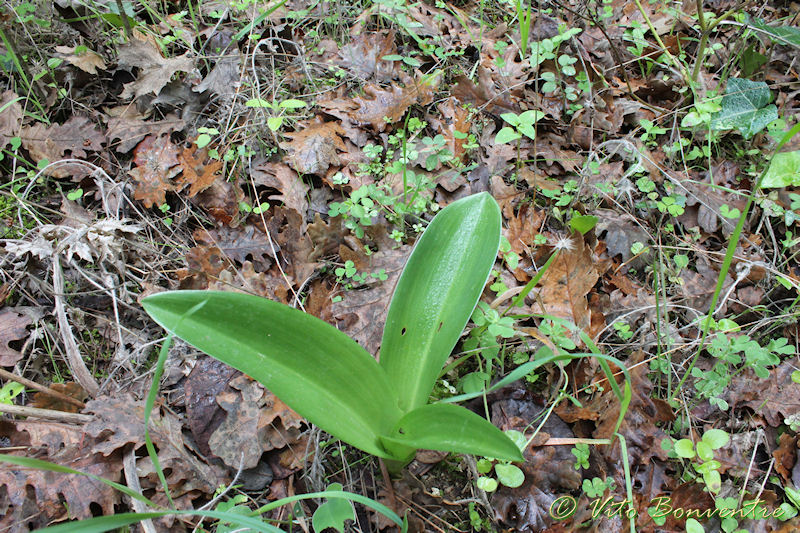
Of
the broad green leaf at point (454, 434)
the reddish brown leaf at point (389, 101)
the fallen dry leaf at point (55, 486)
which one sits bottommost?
the fallen dry leaf at point (55, 486)

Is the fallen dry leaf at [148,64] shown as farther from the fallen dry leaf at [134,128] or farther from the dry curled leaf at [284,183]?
the dry curled leaf at [284,183]

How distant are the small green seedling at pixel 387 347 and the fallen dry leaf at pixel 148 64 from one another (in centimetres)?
138

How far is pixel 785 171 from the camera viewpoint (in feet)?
5.32

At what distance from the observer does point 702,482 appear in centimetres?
120

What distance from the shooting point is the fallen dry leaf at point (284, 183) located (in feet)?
5.63

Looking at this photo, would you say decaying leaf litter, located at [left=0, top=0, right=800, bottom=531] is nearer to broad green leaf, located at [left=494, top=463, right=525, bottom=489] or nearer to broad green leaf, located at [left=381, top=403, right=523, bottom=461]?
broad green leaf, located at [left=494, top=463, right=525, bottom=489]

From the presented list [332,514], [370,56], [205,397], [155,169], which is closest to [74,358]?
[205,397]

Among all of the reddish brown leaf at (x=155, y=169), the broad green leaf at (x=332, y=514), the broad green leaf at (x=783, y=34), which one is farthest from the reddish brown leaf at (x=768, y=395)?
the reddish brown leaf at (x=155, y=169)

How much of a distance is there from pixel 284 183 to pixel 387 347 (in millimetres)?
878

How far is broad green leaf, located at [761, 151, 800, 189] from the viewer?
160 cm

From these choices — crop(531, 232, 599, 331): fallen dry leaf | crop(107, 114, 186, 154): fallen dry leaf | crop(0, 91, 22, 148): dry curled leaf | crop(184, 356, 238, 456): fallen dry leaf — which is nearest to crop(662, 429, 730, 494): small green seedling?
crop(531, 232, 599, 331): fallen dry leaf

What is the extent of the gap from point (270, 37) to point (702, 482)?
7.33ft

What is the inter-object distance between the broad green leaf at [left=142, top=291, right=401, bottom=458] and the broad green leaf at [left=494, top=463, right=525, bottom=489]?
334mm

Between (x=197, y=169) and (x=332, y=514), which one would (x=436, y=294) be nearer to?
(x=332, y=514)
